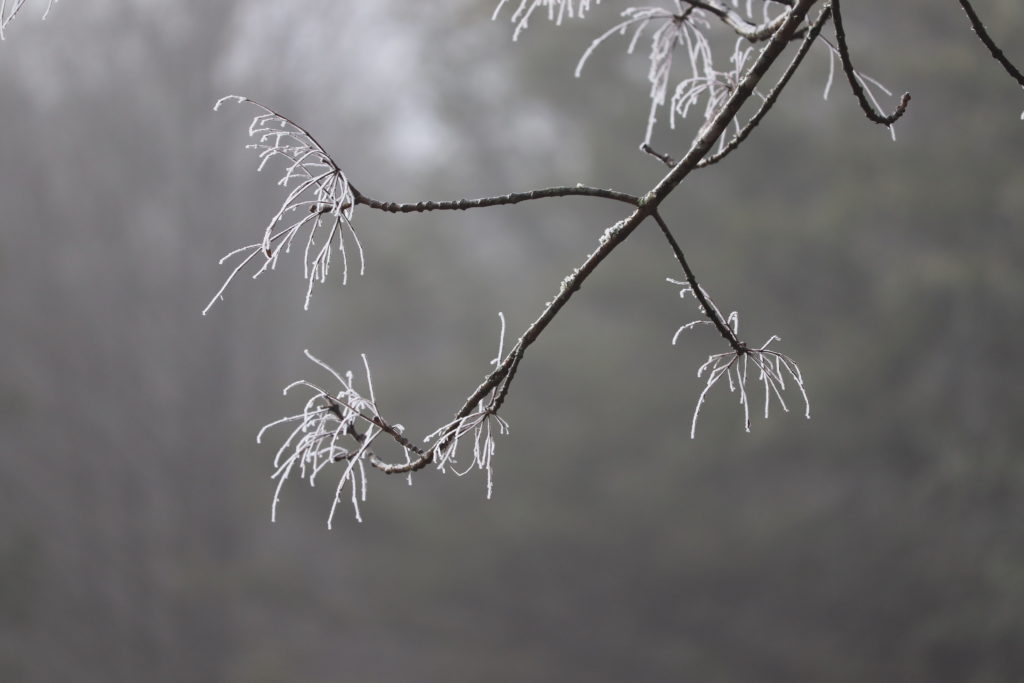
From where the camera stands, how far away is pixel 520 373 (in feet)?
14.9

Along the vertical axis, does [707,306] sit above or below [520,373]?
below

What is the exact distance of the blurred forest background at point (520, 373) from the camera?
4211mm

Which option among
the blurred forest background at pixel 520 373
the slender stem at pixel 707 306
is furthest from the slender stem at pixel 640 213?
the blurred forest background at pixel 520 373

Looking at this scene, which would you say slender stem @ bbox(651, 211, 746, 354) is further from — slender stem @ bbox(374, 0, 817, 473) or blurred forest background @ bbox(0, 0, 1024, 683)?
blurred forest background @ bbox(0, 0, 1024, 683)

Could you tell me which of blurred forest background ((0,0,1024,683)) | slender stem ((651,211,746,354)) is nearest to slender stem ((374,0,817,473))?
slender stem ((651,211,746,354))

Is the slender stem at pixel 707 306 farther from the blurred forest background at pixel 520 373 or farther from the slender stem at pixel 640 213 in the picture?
the blurred forest background at pixel 520 373

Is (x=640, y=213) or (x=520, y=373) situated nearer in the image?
(x=640, y=213)

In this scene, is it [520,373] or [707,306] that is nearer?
[707,306]

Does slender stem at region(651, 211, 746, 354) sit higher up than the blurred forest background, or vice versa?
the blurred forest background

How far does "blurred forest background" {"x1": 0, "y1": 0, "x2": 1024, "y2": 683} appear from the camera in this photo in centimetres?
421

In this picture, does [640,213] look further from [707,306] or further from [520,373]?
[520,373]

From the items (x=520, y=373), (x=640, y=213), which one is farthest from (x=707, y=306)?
(x=520, y=373)

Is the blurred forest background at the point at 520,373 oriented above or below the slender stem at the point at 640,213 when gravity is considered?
above

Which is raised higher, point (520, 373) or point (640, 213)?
point (520, 373)
